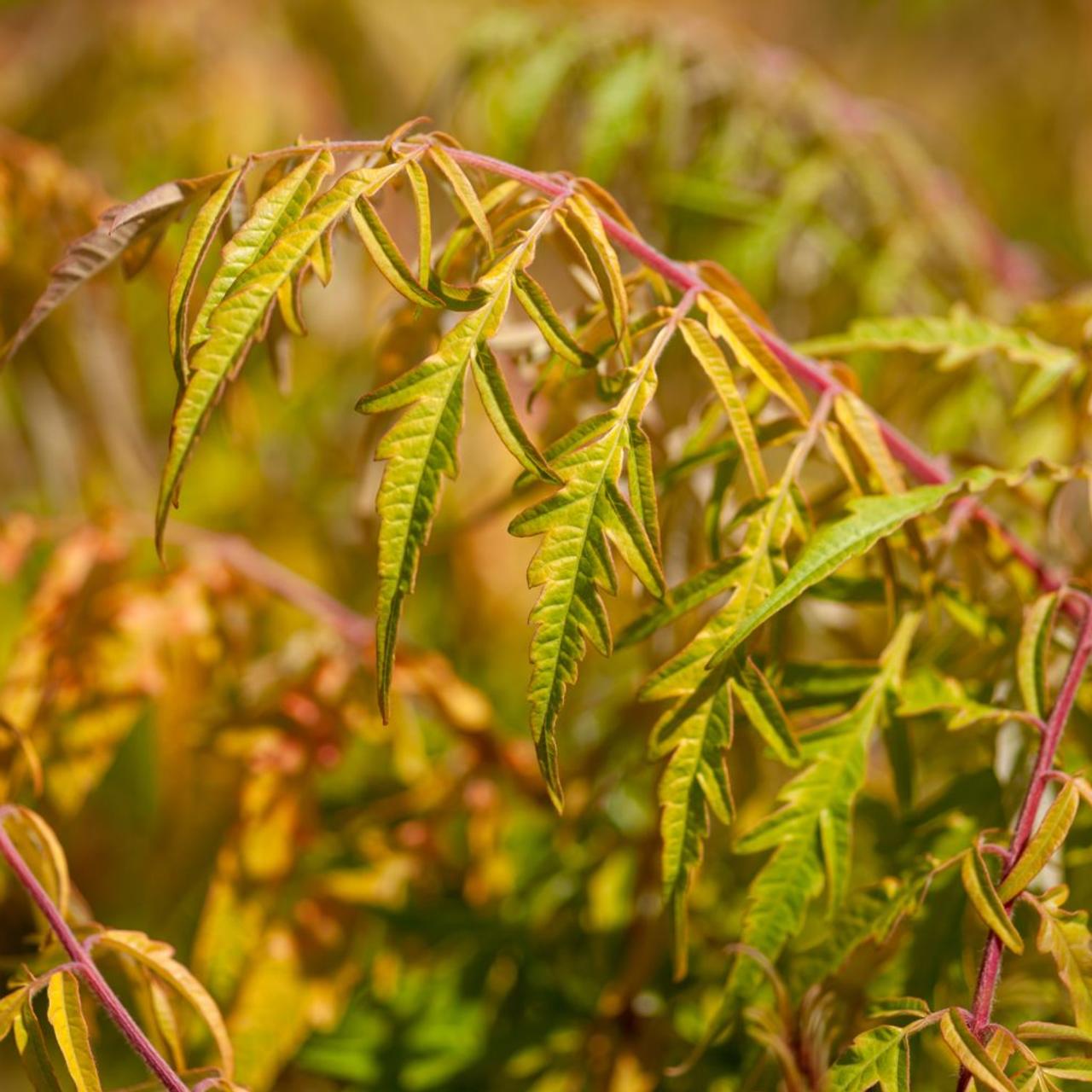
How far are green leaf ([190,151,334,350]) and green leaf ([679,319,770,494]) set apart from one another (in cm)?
19

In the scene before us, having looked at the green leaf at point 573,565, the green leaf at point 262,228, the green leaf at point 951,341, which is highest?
the green leaf at point 951,341

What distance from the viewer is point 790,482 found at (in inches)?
24.9

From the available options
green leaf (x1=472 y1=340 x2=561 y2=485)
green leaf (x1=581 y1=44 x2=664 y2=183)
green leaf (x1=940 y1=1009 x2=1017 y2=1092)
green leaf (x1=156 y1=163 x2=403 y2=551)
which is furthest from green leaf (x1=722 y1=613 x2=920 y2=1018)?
green leaf (x1=581 y1=44 x2=664 y2=183)

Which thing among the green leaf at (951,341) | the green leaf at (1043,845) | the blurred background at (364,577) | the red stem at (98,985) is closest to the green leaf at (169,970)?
the red stem at (98,985)

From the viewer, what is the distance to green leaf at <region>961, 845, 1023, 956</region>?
521mm

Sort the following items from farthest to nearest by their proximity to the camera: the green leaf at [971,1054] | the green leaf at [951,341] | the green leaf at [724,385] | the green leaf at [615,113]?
1. the green leaf at [615,113]
2. the green leaf at [951,341]
3. the green leaf at [724,385]
4. the green leaf at [971,1054]

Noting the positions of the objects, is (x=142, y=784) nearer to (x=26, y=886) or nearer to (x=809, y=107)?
(x=26, y=886)

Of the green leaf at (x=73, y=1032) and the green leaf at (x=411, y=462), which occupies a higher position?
the green leaf at (x=411, y=462)

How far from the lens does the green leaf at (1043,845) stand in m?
0.53

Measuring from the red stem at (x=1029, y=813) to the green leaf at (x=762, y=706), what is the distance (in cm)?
11

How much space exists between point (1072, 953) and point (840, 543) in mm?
214

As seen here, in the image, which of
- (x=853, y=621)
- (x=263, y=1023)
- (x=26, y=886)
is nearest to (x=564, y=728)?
(x=853, y=621)

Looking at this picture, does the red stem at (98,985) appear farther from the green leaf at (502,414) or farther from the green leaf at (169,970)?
the green leaf at (502,414)

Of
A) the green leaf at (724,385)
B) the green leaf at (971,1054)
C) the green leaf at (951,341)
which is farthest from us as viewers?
the green leaf at (951,341)
